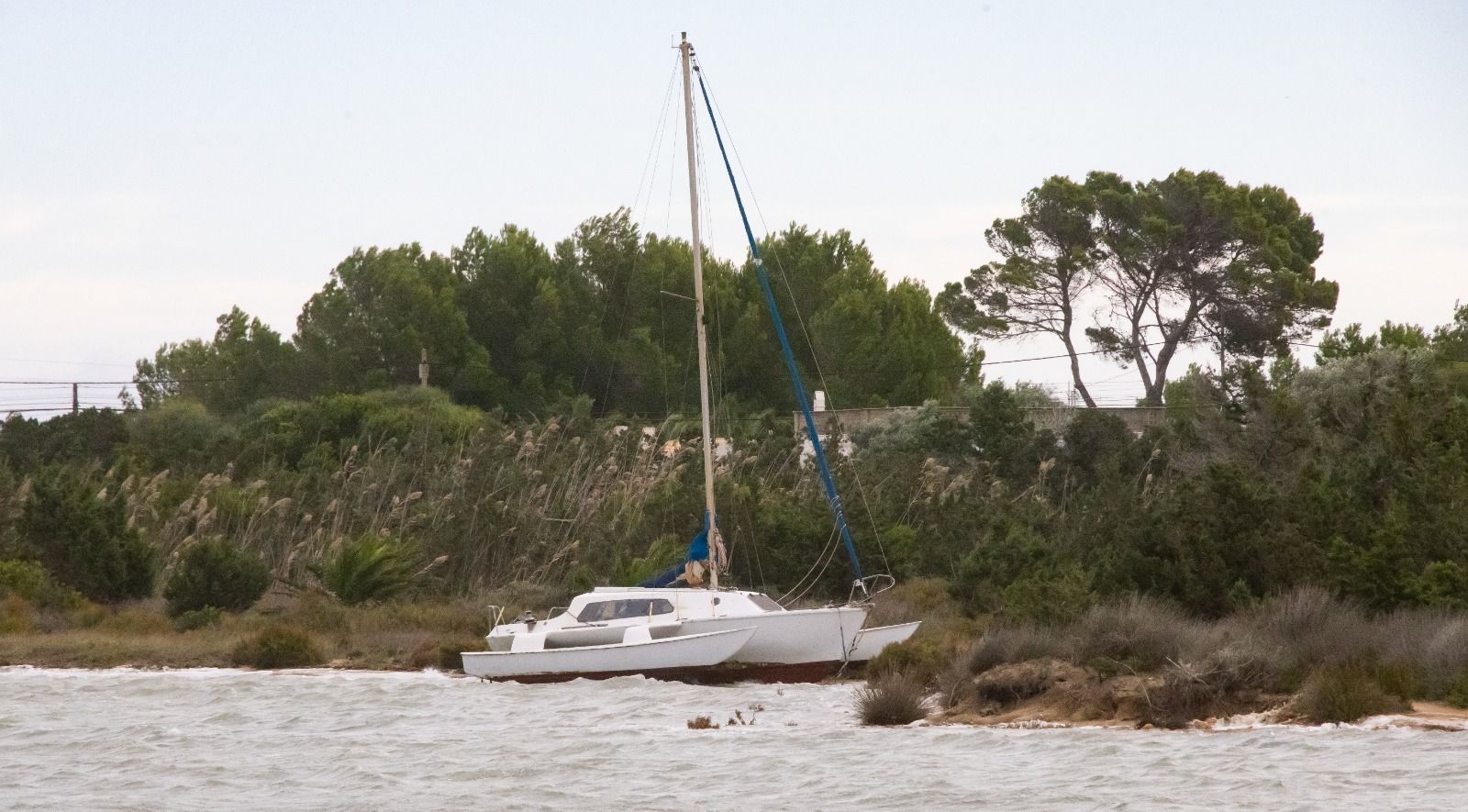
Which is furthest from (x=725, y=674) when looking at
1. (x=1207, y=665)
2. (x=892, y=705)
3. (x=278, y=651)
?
(x=1207, y=665)

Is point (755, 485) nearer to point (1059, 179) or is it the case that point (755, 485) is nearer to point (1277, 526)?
point (1277, 526)

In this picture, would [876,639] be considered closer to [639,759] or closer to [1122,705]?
[1122,705]

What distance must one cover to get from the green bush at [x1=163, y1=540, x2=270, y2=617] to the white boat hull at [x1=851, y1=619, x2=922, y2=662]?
1125cm

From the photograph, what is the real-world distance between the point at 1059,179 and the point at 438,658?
3048 centimetres

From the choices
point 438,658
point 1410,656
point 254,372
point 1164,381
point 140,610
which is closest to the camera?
point 1410,656

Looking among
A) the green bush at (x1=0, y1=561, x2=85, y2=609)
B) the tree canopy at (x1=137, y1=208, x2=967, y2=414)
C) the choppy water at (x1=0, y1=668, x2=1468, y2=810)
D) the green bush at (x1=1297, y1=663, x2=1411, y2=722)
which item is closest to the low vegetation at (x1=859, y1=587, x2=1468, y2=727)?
the green bush at (x1=1297, y1=663, x2=1411, y2=722)

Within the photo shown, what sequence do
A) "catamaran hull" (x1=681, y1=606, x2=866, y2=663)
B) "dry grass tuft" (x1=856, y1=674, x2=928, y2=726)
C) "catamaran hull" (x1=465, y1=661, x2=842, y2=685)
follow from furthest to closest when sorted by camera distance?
"catamaran hull" (x1=465, y1=661, x2=842, y2=685), "catamaran hull" (x1=681, y1=606, x2=866, y2=663), "dry grass tuft" (x1=856, y1=674, x2=928, y2=726)

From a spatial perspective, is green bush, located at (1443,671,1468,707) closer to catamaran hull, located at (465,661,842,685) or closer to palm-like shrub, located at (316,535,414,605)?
catamaran hull, located at (465,661,842,685)

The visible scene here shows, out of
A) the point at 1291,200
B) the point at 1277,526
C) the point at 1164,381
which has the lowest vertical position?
the point at 1277,526

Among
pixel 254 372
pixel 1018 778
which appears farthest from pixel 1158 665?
pixel 254 372

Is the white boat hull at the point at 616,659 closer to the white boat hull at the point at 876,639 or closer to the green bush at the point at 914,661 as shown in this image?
the white boat hull at the point at 876,639

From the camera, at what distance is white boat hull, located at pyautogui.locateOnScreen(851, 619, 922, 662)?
22.7 metres

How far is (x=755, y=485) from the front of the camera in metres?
31.7

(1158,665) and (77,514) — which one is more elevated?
(77,514)
